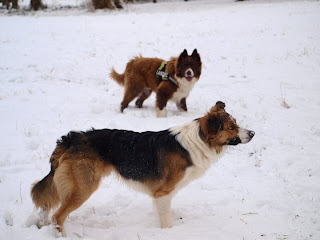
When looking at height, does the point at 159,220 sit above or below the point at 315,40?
below

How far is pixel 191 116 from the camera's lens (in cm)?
803

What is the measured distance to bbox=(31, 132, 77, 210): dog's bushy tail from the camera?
4.08 m

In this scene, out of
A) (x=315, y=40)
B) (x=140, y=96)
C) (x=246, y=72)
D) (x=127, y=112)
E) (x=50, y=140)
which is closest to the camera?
(x=50, y=140)

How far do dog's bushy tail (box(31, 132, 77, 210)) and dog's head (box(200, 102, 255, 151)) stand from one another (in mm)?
1848

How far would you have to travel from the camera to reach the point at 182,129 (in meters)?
4.47

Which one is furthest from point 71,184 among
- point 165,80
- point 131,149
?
point 165,80

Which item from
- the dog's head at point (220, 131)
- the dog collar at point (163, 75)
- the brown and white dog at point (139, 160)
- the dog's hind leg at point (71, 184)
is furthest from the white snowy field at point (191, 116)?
the dog's head at point (220, 131)

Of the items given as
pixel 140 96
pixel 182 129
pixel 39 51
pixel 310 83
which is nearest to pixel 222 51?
pixel 310 83

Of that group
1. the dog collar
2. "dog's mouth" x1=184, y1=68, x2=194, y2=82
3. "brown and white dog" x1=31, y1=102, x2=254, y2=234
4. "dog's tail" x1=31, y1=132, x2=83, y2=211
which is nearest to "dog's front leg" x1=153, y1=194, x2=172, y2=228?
"brown and white dog" x1=31, y1=102, x2=254, y2=234

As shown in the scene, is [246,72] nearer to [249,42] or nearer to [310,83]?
[310,83]

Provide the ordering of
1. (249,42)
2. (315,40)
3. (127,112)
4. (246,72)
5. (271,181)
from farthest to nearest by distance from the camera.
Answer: (249,42) → (315,40) → (246,72) → (127,112) → (271,181)

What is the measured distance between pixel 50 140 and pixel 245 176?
413 cm

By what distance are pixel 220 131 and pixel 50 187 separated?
7.96 ft

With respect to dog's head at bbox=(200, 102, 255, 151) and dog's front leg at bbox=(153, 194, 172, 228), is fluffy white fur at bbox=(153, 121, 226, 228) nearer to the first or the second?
dog's front leg at bbox=(153, 194, 172, 228)
